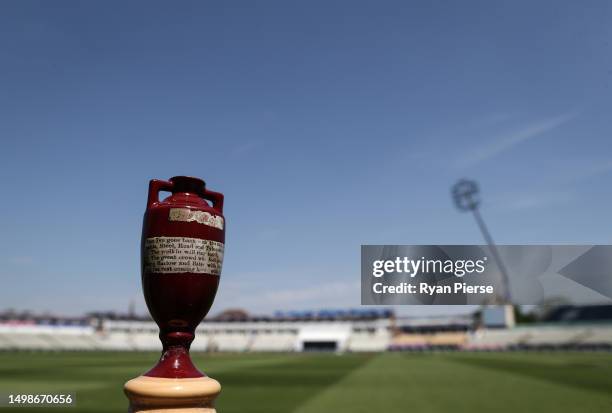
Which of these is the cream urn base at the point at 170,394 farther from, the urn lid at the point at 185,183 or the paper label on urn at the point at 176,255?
the urn lid at the point at 185,183

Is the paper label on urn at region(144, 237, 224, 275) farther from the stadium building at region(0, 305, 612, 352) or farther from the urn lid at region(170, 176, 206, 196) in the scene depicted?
the stadium building at region(0, 305, 612, 352)

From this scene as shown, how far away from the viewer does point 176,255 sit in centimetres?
336

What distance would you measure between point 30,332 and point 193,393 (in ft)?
328

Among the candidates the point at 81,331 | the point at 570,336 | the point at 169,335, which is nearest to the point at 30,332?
the point at 81,331

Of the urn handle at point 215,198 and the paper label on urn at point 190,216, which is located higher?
the urn handle at point 215,198

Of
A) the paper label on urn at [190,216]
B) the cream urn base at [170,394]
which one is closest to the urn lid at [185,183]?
the paper label on urn at [190,216]

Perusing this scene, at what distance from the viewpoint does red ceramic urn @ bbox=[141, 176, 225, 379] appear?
11.0 feet

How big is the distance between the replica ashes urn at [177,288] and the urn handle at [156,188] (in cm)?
2

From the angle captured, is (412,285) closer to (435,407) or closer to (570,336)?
(435,407)

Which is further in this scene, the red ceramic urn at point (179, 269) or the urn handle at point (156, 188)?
the urn handle at point (156, 188)

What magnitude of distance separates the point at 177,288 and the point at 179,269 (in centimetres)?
13

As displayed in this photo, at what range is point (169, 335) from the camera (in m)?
3.49

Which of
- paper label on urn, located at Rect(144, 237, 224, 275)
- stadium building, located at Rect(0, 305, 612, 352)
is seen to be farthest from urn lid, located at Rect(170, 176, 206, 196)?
stadium building, located at Rect(0, 305, 612, 352)

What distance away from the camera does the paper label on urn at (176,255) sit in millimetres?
3350
